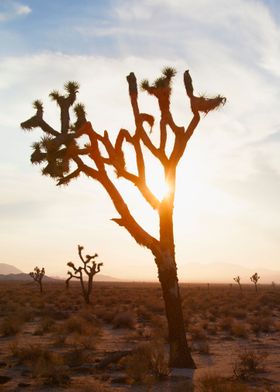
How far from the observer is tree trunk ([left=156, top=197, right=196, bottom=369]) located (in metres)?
10.7

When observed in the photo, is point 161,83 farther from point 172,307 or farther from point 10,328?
point 10,328

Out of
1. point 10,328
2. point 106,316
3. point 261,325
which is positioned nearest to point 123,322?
point 106,316

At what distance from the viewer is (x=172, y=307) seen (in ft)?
35.1

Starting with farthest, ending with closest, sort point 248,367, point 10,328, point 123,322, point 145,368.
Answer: point 123,322, point 10,328, point 248,367, point 145,368

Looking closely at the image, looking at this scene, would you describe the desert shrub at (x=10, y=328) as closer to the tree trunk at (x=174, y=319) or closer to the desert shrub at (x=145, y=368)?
the desert shrub at (x=145, y=368)

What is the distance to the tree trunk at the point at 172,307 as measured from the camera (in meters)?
10.7

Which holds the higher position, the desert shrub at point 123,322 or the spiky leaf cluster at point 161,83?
the spiky leaf cluster at point 161,83

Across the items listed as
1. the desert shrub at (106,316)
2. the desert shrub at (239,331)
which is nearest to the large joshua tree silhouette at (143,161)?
the desert shrub at (239,331)

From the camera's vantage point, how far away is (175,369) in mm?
10547

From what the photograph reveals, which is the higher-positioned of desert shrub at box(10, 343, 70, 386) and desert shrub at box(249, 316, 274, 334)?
desert shrub at box(249, 316, 274, 334)

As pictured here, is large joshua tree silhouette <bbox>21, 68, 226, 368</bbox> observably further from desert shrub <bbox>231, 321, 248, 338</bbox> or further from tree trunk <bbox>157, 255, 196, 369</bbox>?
desert shrub <bbox>231, 321, 248, 338</bbox>

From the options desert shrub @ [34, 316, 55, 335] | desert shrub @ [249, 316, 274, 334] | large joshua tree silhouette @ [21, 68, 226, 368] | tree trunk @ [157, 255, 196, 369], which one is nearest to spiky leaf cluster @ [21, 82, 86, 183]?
large joshua tree silhouette @ [21, 68, 226, 368]

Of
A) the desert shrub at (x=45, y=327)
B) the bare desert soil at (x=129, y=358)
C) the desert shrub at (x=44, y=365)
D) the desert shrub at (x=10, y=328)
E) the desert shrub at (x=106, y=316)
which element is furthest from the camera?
the desert shrub at (x=106, y=316)

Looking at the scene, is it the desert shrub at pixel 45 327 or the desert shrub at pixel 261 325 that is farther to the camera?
the desert shrub at pixel 261 325
